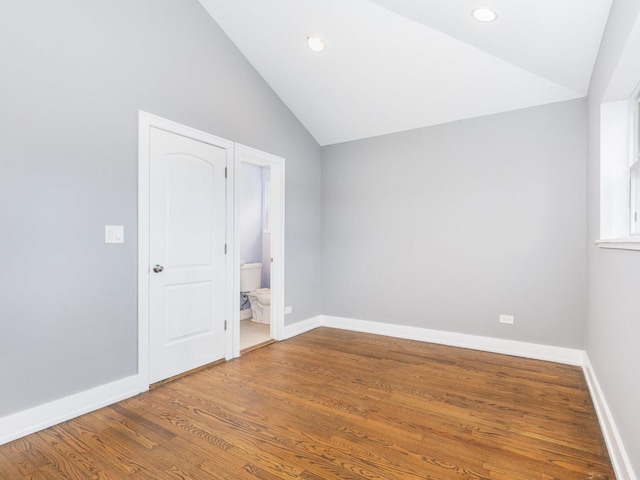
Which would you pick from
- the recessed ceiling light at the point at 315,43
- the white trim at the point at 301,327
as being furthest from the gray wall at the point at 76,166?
the white trim at the point at 301,327

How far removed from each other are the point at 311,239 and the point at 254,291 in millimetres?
1176

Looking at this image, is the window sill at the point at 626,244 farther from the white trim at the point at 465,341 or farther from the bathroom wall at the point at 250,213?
the bathroom wall at the point at 250,213

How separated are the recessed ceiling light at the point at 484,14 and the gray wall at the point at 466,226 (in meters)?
1.34

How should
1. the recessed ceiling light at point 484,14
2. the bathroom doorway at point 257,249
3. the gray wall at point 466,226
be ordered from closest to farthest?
the recessed ceiling light at point 484,14 < the gray wall at point 466,226 < the bathroom doorway at point 257,249

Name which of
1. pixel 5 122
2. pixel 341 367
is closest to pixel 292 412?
pixel 341 367

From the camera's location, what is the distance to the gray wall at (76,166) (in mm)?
1984

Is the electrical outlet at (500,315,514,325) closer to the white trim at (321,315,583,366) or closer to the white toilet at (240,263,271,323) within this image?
the white trim at (321,315,583,366)

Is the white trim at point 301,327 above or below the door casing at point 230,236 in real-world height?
below

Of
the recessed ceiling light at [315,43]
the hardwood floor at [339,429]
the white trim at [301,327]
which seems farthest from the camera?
the white trim at [301,327]

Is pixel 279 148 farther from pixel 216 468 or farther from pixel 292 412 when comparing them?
pixel 216 468

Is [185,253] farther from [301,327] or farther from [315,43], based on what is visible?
[315,43]

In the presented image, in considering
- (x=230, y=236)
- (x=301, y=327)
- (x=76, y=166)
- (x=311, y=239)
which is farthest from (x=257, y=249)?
(x=76, y=166)

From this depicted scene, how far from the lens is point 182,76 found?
2.90 metres

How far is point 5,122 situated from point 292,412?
2.47 meters
